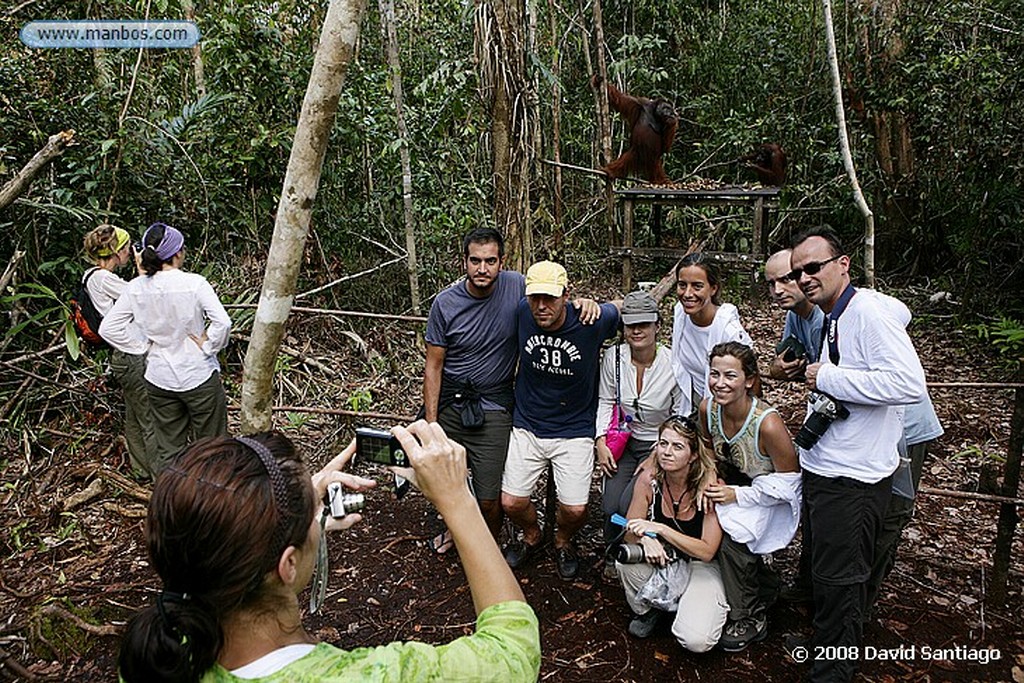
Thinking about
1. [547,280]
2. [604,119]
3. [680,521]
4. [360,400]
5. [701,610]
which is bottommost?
[701,610]

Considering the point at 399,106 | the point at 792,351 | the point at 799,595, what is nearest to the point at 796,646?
the point at 799,595

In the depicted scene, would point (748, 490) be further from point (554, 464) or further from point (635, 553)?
point (554, 464)

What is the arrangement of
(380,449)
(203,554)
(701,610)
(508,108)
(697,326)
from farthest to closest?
1. (508,108)
2. (697,326)
3. (701,610)
4. (380,449)
5. (203,554)

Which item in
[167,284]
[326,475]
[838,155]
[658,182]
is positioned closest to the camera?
[326,475]

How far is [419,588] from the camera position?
3682 millimetres

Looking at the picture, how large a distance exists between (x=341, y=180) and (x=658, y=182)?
3.97 meters

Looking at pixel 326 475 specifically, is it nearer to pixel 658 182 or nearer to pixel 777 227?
pixel 658 182

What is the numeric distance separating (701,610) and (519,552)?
3.64 feet

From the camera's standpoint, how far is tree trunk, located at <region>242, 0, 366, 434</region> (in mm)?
2451

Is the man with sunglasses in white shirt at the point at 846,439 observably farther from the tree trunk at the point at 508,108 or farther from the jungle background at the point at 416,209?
the tree trunk at the point at 508,108

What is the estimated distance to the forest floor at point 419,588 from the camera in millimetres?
2986

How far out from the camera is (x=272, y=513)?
1178 millimetres

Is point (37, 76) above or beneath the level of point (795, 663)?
above

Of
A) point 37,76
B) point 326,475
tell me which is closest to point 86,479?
point 37,76
